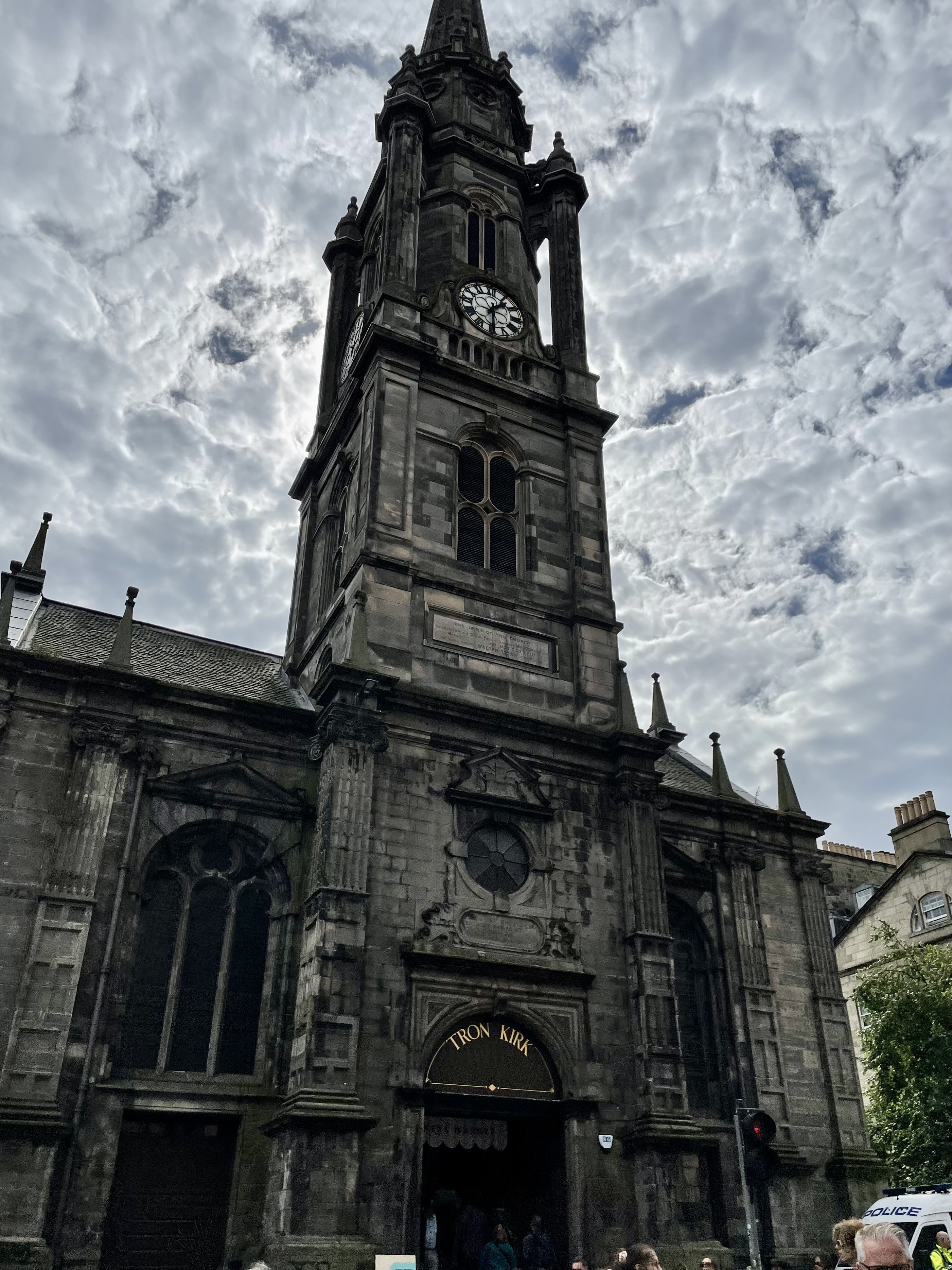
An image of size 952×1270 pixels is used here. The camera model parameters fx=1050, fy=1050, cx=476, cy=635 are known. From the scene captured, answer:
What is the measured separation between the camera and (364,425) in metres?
27.5

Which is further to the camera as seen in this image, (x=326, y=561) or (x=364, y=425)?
(x=326, y=561)

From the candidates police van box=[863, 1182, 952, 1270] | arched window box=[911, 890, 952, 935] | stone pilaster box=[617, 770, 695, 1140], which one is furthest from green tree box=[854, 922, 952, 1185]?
police van box=[863, 1182, 952, 1270]

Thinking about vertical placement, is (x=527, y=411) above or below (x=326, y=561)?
above

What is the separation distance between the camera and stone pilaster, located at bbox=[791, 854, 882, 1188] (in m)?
24.1

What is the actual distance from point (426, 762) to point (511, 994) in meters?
5.00

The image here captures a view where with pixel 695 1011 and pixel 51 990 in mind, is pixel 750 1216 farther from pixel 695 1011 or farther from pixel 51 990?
pixel 51 990

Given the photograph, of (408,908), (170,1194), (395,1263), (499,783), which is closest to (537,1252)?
(395,1263)

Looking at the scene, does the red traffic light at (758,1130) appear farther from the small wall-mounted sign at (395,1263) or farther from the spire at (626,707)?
the spire at (626,707)

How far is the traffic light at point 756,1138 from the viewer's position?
15.1 meters

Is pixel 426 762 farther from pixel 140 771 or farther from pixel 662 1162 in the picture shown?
pixel 662 1162

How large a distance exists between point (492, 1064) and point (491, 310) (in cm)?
2080

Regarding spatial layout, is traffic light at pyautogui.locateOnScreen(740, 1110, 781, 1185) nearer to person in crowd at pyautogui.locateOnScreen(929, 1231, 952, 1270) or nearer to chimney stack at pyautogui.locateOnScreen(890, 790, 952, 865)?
person in crowd at pyautogui.locateOnScreen(929, 1231, 952, 1270)

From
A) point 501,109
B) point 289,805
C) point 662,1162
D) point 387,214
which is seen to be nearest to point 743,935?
point 662,1162

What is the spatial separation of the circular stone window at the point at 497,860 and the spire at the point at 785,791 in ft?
30.5
